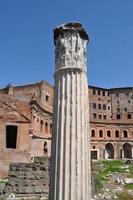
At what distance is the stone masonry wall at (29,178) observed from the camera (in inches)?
592

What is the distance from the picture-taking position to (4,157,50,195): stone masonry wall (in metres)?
15.0

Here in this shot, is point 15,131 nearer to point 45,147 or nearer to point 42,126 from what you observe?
point 45,147

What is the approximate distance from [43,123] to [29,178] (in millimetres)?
25410

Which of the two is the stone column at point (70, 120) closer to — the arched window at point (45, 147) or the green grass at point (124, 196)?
the green grass at point (124, 196)

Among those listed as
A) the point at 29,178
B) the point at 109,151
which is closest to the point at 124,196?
the point at 29,178

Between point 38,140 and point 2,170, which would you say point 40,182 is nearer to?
point 2,170

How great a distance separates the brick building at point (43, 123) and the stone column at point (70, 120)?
20140mm

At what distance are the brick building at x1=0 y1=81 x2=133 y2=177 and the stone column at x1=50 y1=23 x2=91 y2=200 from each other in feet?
66.1

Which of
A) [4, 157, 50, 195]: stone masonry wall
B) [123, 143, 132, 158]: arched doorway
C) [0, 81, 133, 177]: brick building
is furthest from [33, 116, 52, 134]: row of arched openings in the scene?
[4, 157, 50, 195]: stone masonry wall

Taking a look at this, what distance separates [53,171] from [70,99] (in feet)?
4.71

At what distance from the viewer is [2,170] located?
25.4m

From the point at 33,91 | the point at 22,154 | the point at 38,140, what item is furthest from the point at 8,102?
the point at 33,91

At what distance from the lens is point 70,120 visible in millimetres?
5867

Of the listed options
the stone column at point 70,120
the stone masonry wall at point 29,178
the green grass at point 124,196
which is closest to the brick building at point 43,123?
the stone masonry wall at point 29,178
